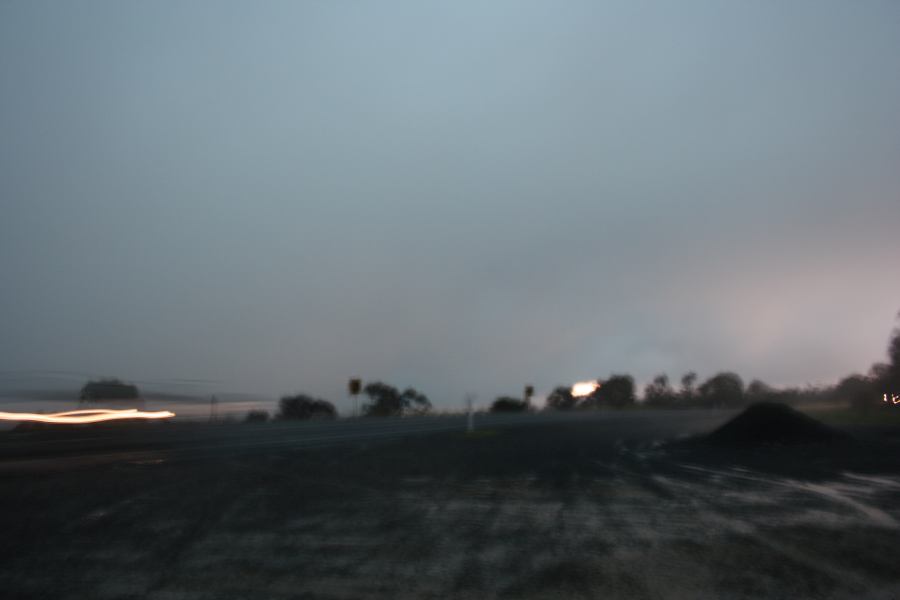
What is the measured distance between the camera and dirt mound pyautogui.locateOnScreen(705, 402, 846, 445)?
23844mm

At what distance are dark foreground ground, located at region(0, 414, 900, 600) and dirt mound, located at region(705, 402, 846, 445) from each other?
8.98 metres

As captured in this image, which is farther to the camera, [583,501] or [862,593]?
[583,501]

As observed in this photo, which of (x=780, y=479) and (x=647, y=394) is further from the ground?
(x=647, y=394)

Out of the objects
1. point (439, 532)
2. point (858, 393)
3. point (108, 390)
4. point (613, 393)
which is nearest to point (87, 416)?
point (108, 390)

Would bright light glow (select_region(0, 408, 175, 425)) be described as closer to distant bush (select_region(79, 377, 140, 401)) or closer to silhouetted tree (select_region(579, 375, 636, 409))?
distant bush (select_region(79, 377, 140, 401))

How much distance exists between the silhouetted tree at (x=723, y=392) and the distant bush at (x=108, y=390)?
125ft

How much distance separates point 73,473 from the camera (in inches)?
508

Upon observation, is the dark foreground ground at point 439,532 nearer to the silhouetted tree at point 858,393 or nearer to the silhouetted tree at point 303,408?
the silhouetted tree at point 858,393

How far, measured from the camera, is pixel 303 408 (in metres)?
62.5

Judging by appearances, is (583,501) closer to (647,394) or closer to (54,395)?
(54,395)

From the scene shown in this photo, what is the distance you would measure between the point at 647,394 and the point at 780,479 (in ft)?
208

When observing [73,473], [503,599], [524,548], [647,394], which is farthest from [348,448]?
[647,394]

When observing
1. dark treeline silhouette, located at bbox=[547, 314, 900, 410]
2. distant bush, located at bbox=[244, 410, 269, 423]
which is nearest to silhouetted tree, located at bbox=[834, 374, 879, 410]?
dark treeline silhouette, located at bbox=[547, 314, 900, 410]

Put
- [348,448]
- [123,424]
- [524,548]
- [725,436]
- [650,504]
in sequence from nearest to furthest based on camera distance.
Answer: [524,548] < [650,504] < [348,448] < [725,436] < [123,424]
